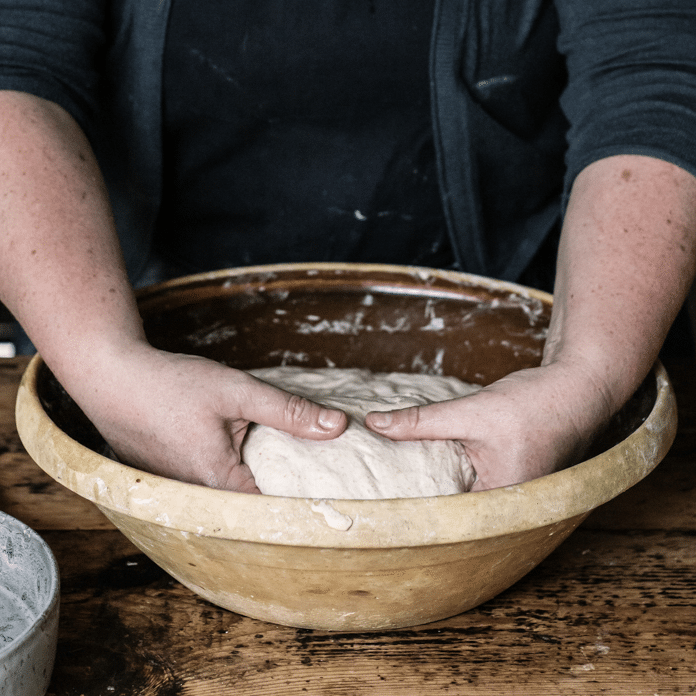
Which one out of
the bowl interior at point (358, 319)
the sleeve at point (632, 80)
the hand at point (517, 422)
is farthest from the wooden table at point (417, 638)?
the sleeve at point (632, 80)

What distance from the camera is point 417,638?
1.79ft

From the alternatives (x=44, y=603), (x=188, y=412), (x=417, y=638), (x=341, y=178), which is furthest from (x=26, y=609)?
(x=341, y=178)

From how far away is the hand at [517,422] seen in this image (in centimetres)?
52

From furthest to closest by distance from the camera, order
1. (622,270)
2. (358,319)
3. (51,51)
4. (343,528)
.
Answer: (358,319)
(51,51)
(622,270)
(343,528)

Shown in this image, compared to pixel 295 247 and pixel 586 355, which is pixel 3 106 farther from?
pixel 586 355

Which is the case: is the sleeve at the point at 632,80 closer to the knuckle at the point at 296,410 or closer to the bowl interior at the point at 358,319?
the bowl interior at the point at 358,319

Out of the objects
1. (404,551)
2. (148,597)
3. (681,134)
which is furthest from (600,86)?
(148,597)

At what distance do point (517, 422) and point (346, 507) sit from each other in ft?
0.57

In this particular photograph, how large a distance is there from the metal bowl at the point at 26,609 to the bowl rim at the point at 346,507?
51 mm

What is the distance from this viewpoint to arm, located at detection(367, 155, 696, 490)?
0.53 metres

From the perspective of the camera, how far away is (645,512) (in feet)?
2.31

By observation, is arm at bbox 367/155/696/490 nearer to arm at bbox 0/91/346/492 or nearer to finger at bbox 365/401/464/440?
finger at bbox 365/401/464/440

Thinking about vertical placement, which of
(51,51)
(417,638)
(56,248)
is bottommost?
(417,638)

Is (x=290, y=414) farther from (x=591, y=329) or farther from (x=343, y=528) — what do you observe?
(x=591, y=329)
